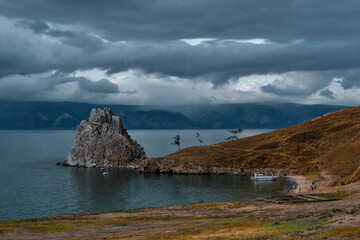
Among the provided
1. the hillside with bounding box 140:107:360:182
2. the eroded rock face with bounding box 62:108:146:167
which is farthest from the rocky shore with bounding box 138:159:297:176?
the eroded rock face with bounding box 62:108:146:167

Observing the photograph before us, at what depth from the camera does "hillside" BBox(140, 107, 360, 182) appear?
5384 inches

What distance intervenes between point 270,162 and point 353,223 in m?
113

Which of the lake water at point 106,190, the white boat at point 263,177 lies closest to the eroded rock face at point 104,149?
the lake water at point 106,190

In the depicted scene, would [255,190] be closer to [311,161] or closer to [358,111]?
[311,161]

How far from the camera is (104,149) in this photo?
175m

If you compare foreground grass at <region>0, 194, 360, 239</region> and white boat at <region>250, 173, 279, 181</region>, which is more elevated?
foreground grass at <region>0, 194, 360, 239</region>

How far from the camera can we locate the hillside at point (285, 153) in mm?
136750

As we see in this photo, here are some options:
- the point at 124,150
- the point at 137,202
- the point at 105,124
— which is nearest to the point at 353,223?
the point at 137,202

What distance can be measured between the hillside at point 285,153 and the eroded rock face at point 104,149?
22.7 metres

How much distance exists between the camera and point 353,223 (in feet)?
115

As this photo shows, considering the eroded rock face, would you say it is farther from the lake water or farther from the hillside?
the hillside

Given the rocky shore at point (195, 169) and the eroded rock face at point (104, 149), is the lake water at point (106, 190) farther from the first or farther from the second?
the eroded rock face at point (104, 149)

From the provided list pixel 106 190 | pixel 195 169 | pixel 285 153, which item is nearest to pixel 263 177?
pixel 285 153

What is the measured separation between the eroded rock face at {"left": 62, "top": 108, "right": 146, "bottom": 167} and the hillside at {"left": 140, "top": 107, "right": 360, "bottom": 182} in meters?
22.7
